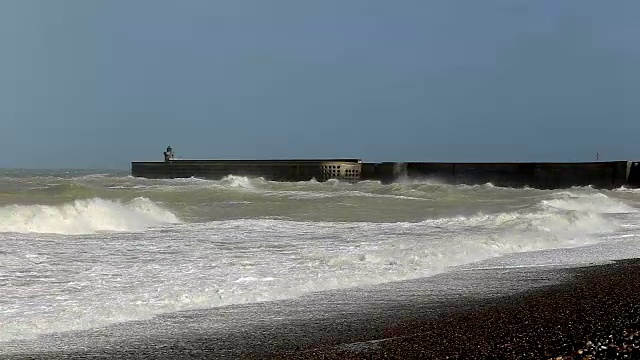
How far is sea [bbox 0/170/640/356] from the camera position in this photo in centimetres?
583

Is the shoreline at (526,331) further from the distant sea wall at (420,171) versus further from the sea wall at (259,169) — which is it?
the sea wall at (259,169)

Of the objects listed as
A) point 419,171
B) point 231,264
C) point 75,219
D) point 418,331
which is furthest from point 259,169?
point 418,331

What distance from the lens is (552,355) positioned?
412 centimetres

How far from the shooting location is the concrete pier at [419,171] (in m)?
37.3

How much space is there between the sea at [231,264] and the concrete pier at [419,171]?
860 inches

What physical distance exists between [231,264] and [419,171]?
115ft

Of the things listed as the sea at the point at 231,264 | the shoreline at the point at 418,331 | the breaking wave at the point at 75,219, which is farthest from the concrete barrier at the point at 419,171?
the shoreline at the point at 418,331

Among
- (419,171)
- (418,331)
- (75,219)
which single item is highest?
(419,171)

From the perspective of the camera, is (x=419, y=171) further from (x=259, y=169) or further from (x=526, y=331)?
(x=526, y=331)

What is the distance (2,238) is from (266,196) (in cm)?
1463

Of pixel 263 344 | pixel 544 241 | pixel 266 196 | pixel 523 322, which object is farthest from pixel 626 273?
pixel 266 196

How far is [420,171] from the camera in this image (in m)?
42.7

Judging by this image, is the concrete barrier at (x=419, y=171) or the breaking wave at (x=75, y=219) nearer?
the breaking wave at (x=75, y=219)

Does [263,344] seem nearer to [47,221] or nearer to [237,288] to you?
[237,288]
